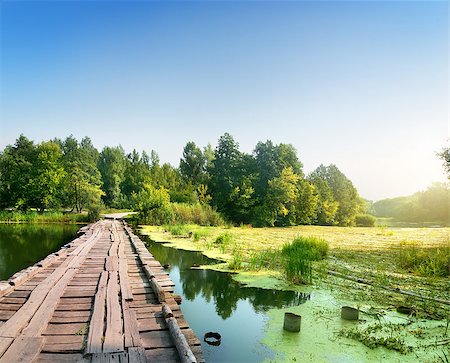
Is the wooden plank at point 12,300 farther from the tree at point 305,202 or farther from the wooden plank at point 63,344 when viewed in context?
the tree at point 305,202

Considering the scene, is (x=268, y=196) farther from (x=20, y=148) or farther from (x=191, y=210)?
(x=20, y=148)

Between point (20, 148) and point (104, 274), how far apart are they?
35.1 meters

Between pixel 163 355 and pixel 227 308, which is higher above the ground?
pixel 163 355

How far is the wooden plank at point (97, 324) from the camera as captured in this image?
10.2 feet

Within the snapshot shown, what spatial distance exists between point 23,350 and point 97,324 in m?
0.79

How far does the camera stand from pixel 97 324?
3691mm

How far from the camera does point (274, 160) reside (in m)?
33.0

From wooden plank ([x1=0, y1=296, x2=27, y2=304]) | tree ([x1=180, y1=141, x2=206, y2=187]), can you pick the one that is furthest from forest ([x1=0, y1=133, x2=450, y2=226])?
wooden plank ([x1=0, y1=296, x2=27, y2=304])

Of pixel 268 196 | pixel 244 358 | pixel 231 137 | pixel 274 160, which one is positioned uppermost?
pixel 231 137

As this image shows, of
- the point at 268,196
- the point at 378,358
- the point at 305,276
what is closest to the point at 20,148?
the point at 268,196

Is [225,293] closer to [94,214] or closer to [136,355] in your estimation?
[136,355]

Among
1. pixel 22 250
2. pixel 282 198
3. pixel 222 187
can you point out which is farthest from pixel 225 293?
pixel 222 187

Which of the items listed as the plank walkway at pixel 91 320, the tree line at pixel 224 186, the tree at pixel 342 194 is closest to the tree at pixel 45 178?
the tree line at pixel 224 186

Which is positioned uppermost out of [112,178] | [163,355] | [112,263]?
[112,178]
